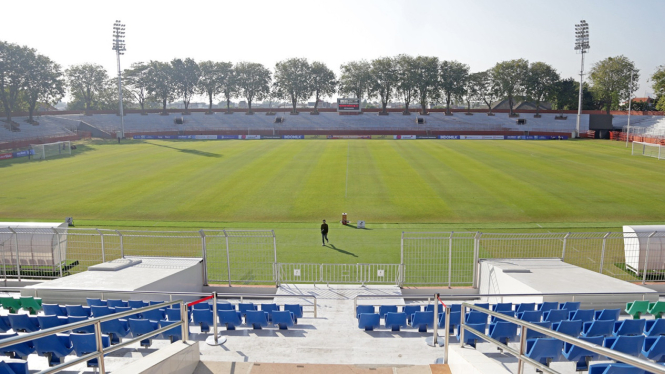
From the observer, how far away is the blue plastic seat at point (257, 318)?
10.4 meters

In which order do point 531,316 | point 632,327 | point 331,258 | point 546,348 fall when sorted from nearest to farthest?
point 546,348, point 632,327, point 531,316, point 331,258

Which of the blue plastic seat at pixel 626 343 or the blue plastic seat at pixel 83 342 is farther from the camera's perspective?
the blue plastic seat at pixel 83 342

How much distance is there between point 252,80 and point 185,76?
1710cm

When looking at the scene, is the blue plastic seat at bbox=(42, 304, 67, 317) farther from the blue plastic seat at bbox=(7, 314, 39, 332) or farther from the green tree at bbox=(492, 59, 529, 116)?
the green tree at bbox=(492, 59, 529, 116)

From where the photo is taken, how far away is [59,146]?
60.0 metres

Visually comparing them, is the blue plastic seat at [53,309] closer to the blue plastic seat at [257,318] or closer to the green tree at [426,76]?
the blue plastic seat at [257,318]

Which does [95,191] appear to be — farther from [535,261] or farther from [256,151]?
[535,261]

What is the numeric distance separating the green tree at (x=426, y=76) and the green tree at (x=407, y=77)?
1.85 feet

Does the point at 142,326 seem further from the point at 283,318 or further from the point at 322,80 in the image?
the point at 322,80

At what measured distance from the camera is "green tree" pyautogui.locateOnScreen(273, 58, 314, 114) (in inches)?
4668

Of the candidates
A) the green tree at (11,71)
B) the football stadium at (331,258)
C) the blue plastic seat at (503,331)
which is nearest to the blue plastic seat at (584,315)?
the football stadium at (331,258)

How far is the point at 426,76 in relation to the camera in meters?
114

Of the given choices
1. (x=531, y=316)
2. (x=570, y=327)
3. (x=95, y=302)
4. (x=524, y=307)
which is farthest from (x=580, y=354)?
(x=95, y=302)

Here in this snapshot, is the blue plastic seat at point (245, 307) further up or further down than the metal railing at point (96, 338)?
further down
